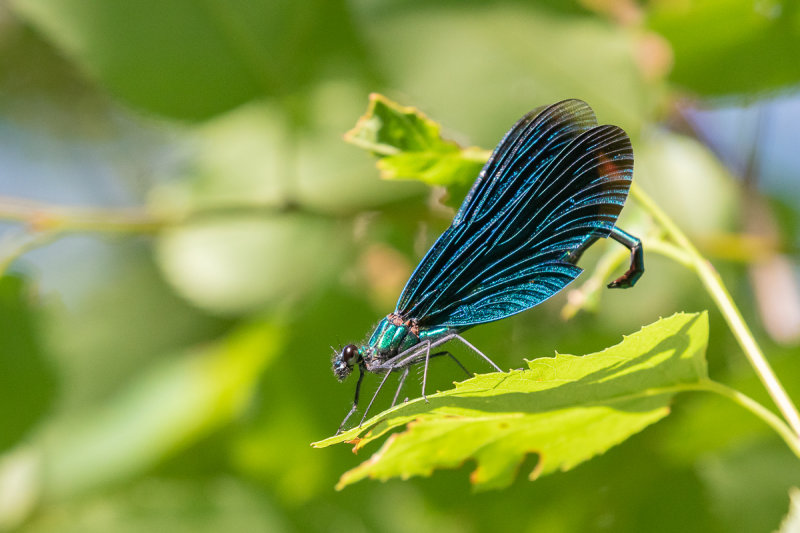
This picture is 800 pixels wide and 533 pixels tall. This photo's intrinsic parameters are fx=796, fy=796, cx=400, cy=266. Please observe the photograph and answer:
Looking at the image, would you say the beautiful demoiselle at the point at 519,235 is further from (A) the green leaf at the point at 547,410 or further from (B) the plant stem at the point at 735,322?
(A) the green leaf at the point at 547,410

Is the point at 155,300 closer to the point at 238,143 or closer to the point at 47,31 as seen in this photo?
the point at 238,143

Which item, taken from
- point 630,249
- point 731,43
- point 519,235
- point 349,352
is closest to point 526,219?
point 519,235

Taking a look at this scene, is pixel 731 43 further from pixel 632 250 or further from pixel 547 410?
pixel 547 410

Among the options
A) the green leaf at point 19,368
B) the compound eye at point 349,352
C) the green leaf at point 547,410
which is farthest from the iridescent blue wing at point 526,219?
the green leaf at point 19,368

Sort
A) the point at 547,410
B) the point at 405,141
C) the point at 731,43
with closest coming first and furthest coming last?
the point at 547,410, the point at 405,141, the point at 731,43

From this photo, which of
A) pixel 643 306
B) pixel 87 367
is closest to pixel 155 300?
pixel 87 367

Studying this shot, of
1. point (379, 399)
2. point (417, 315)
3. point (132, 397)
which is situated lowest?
point (132, 397)
